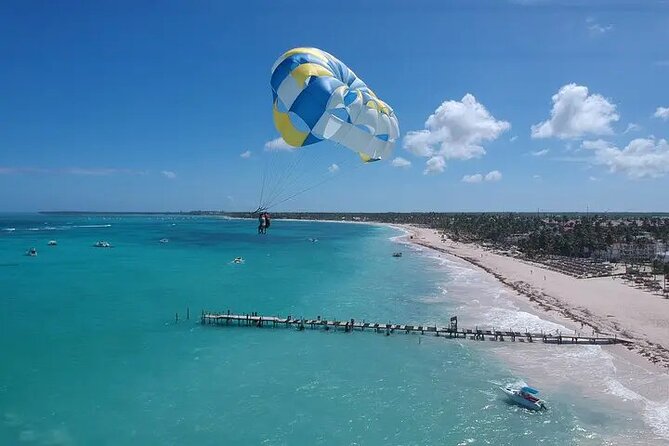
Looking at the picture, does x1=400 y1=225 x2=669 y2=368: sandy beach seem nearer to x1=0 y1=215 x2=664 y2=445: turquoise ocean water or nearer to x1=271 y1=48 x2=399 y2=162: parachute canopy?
x1=0 y1=215 x2=664 y2=445: turquoise ocean water

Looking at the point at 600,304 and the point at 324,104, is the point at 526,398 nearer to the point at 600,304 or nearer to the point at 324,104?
the point at 324,104

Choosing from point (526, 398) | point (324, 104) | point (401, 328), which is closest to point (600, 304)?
point (401, 328)

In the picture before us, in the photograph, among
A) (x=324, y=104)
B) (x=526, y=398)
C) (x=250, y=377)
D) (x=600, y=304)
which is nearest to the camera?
(x=324, y=104)

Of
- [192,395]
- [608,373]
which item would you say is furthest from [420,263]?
[192,395]

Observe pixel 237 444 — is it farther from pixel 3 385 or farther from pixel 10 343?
pixel 10 343

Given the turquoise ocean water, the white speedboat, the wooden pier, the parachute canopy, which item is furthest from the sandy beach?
the parachute canopy
